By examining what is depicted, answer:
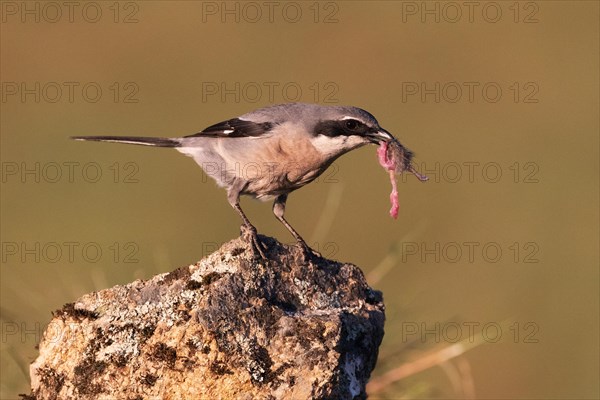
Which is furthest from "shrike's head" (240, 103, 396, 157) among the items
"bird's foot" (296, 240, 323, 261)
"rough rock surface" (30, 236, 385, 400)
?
"rough rock surface" (30, 236, 385, 400)

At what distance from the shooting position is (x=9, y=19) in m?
20.3

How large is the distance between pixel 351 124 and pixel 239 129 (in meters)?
0.97

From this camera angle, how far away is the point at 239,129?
7.50 m

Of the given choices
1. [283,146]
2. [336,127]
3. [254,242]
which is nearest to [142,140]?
[283,146]

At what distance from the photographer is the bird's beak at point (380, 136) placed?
22.2ft

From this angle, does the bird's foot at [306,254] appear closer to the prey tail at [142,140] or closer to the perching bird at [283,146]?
the perching bird at [283,146]

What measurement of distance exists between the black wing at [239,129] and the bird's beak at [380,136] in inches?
31.4

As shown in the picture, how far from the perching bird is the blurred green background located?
0.85 meters

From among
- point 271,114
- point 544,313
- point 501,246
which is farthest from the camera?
point 501,246

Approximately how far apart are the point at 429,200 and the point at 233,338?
10.4m

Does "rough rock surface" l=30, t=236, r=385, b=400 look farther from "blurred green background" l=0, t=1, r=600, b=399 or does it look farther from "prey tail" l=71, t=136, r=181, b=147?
"prey tail" l=71, t=136, r=181, b=147

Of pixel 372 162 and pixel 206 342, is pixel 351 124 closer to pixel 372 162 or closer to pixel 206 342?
pixel 206 342

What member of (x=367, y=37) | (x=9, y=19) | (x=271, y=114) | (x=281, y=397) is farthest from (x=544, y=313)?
(x=9, y=19)

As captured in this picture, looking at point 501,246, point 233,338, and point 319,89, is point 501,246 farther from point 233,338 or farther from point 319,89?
point 233,338
